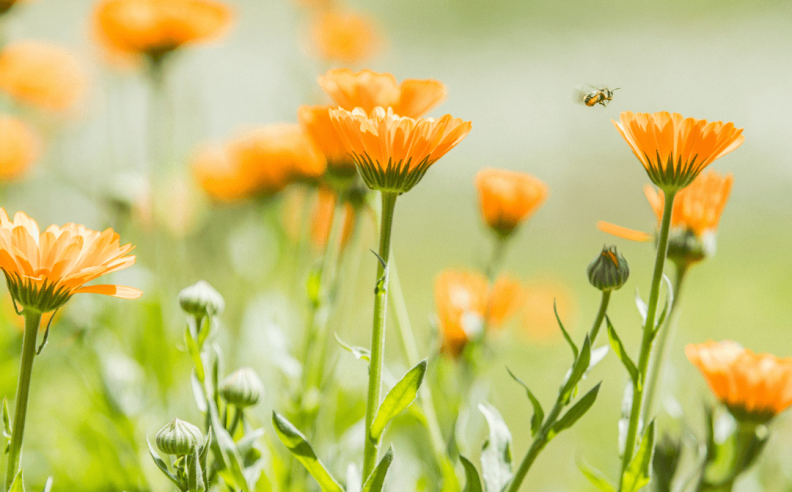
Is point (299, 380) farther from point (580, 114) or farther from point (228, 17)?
point (580, 114)

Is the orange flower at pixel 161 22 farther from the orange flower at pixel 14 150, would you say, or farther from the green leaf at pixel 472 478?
the green leaf at pixel 472 478

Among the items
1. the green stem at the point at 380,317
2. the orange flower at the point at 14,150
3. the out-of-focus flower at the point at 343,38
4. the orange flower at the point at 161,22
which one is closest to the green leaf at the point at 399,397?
the green stem at the point at 380,317

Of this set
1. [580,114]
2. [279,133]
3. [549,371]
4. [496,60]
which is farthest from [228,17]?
[496,60]

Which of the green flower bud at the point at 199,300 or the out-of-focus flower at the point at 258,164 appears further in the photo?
the out-of-focus flower at the point at 258,164

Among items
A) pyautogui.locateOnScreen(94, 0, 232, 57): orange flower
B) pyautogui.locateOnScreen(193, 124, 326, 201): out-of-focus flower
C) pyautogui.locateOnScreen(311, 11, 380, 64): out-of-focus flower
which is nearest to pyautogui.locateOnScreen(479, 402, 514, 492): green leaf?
pyautogui.locateOnScreen(193, 124, 326, 201): out-of-focus flower

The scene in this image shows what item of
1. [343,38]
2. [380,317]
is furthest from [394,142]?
[343,38]

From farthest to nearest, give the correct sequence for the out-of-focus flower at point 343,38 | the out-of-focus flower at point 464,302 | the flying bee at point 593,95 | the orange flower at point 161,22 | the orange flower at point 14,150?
the out-of-focus flower at point 343,38 < the orange flower at point 14,150 < the orange flower at point 161,22 < the out-of-focus flower at point 464,302 < the flying bee at point 593,95
